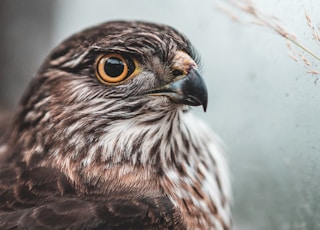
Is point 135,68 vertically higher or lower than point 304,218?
higher

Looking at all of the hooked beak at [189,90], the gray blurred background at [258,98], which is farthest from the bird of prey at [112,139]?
the gray blurred background at [258,98]

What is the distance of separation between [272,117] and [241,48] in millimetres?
537

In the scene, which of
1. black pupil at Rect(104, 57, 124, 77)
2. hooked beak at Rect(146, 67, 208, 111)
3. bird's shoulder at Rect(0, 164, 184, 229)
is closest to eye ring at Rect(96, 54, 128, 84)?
black pupil at Rect(104, 57, 124, 77)

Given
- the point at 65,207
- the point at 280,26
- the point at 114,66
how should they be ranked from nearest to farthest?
the point at 280,26
the point at 65,207
the point at 114,66

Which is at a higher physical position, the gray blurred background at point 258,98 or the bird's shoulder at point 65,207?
the gray blurred background at point 258,98

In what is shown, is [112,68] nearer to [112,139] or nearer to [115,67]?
[115,67]

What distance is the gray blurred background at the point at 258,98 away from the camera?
5.66ft

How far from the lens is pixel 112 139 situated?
2283 mm

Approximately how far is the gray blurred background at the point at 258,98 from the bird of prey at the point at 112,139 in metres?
0.24

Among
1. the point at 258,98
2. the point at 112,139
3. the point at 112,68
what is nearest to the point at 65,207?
the point at 112,139

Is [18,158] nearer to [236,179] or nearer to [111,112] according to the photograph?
[111,112]

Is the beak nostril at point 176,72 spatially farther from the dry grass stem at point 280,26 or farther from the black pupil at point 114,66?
the dry grass stem at point 280,26

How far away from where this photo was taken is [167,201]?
7.23 feet

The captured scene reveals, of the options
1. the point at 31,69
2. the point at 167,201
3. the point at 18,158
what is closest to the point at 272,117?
the point at 167,201
